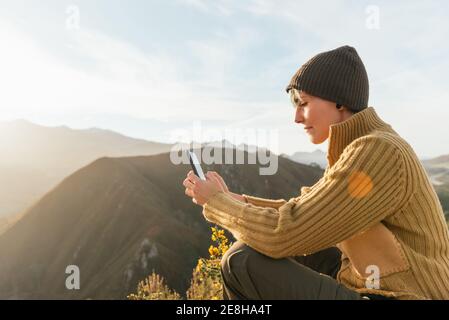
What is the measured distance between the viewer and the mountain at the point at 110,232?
58.1 m

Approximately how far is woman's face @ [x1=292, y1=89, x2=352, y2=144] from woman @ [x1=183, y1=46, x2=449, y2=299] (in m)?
0.14

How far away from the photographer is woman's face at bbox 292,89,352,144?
307 centimetres

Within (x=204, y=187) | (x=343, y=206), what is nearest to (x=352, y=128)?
(x=343, y=206)

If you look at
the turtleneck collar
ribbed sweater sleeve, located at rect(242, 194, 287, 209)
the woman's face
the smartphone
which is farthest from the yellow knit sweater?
ribbed sweater sleeve, located at rect(242, 194, 287, 209)

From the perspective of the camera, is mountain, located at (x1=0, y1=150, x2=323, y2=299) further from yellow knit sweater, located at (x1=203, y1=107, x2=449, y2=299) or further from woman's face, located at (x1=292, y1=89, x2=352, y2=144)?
yellow knit sweater, located at (x1=203, y1=107, x2=449, y2=299)

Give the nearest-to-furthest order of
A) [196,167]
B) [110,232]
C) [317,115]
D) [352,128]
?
[352,128] < [317,115] < [196,167] < [110,232]

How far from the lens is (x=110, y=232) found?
6625cm

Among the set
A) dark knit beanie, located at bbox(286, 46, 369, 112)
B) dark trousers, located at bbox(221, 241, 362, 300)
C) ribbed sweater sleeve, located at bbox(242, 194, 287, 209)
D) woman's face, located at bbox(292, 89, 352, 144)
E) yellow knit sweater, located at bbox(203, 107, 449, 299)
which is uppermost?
dark knit beanie, located at bbox(286, 46, 369, 112)

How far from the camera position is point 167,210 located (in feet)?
230

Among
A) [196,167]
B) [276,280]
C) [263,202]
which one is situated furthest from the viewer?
[263,202]

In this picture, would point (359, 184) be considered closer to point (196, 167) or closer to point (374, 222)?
point (374, 222)

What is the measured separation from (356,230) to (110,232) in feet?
217
